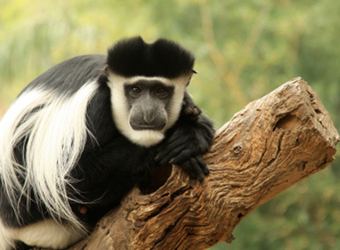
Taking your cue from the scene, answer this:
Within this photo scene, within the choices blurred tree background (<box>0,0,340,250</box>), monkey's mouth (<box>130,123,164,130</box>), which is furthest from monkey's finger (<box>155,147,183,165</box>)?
blurred tree background (<box>0,0,340,250</box>)

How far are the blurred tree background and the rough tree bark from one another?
200 centimetres

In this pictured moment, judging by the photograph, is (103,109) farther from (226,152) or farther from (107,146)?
(226,152)

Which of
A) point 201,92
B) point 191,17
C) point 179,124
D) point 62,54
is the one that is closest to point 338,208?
point 201,92

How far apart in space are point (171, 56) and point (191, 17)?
7.22ft

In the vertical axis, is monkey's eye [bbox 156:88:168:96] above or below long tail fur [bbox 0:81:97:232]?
above

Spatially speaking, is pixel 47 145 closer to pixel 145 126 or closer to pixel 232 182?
pixel 145 126

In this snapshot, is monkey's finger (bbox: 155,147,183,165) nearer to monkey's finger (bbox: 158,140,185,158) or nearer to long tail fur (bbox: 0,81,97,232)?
monkey's finger (bbox: 158,140,185,158)

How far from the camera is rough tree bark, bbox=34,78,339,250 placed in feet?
5.23

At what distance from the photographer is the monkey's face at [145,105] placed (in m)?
1.82

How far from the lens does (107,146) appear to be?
71.7 inches

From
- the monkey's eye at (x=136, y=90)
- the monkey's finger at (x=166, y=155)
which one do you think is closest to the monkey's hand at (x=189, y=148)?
the monkey's finger at (x=166, y=155)

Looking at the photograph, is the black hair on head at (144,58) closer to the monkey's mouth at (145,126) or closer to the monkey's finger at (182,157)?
the monkey's mouth at (145,126)

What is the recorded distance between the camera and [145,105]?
1855mm

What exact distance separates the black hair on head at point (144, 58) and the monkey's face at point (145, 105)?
0.03 metres
